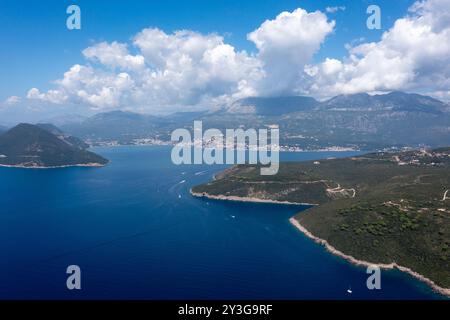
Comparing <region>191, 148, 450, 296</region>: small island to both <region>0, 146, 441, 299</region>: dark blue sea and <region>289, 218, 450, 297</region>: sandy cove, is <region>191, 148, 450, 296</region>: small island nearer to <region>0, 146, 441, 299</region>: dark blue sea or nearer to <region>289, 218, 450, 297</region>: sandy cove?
<region>289, 218, 450, 297</region>: sandy cove

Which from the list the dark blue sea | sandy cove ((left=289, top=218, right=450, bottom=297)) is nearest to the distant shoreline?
the dark blue sea

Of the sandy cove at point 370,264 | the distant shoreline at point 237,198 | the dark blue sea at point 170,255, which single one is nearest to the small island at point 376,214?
the sandy cove at point 370,264

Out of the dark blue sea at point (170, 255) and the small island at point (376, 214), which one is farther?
the small island at point (376, 214)

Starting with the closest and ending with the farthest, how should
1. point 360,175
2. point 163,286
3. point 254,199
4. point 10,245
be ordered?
point 163,286
point 10,245
point 254,199
point 360,175

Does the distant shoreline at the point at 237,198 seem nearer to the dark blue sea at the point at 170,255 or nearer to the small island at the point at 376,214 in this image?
the small island at the point at 376,214

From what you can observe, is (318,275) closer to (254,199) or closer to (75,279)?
(75,279)
